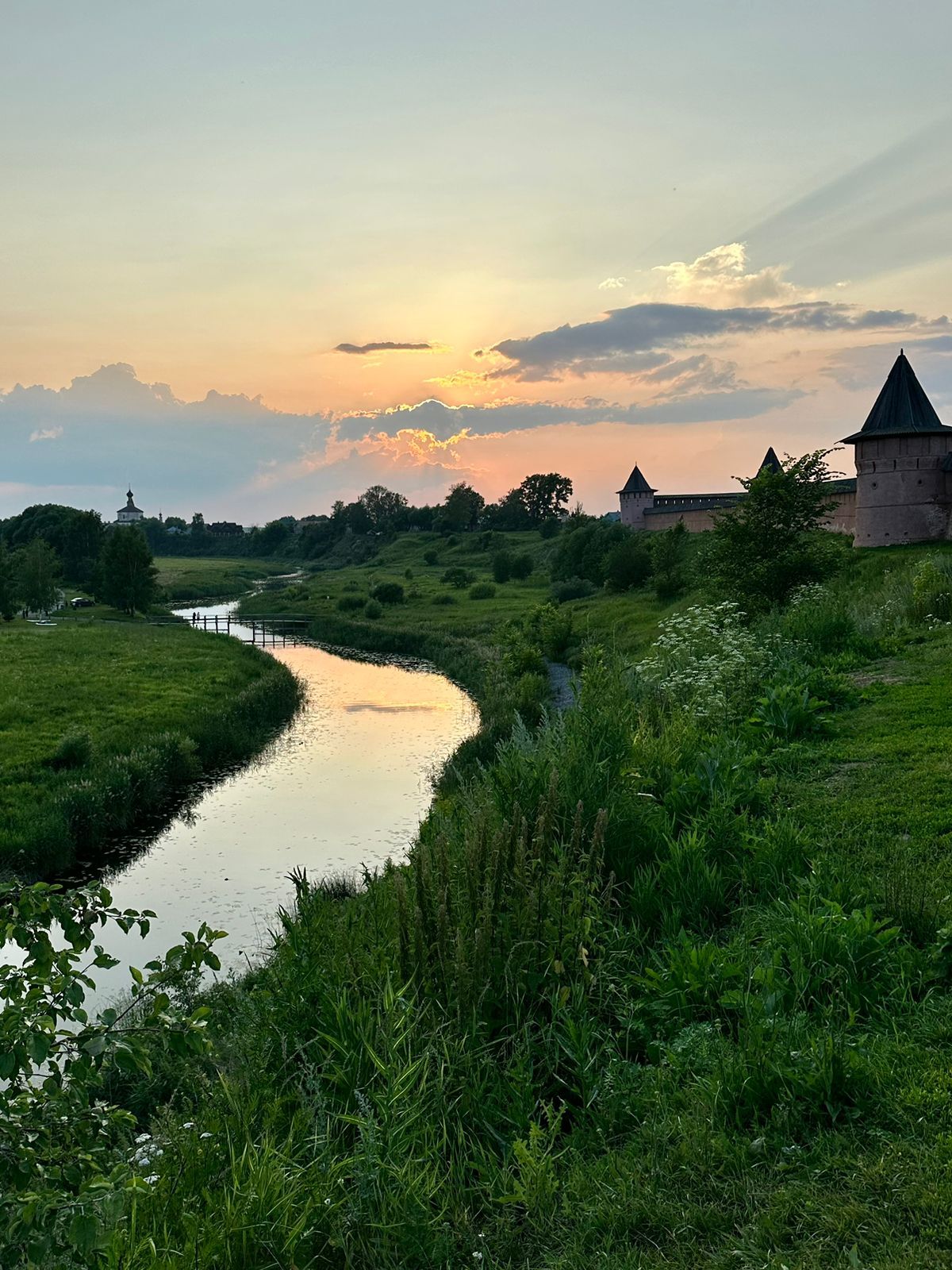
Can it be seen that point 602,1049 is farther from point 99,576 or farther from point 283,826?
point 99,576

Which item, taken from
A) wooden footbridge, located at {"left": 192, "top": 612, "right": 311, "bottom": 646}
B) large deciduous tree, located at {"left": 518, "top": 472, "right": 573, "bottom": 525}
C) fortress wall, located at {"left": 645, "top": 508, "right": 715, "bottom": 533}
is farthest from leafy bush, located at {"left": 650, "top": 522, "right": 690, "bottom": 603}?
large deciduous tree, located at {"left": 518, "top": 472, "right": 573, "bottom": 525}

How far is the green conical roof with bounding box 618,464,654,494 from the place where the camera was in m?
78.6

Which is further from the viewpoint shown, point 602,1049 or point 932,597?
point 932,597

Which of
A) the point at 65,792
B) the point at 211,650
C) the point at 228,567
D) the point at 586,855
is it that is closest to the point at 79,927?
the point at 586,855

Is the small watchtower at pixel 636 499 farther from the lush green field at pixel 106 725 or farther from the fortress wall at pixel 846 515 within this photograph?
the lush green field at pixel 106 725

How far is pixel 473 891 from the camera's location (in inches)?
225

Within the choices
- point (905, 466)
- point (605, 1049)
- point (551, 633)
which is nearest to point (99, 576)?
point (551, 633)

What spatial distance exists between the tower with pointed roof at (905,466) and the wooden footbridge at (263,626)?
36.3 m

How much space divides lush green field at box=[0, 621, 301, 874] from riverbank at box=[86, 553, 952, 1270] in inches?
399

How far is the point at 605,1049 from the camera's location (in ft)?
16.9

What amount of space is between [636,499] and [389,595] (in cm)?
2455

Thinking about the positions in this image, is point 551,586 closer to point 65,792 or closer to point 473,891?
point 65,792

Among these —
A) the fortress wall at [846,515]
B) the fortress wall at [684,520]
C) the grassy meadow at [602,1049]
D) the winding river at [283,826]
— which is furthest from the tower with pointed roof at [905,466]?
the grassy meadow at [602,1049]

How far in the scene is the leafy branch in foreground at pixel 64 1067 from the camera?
264cm
